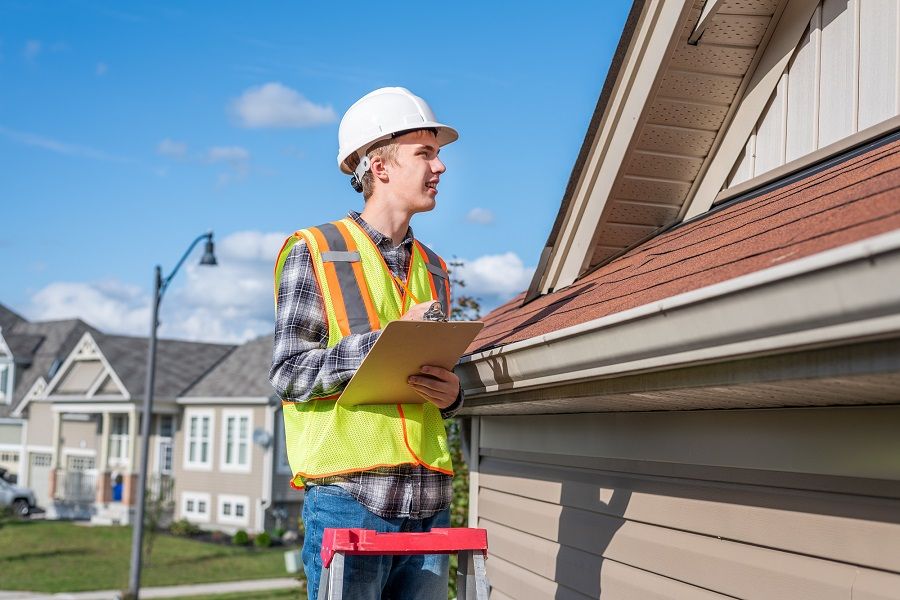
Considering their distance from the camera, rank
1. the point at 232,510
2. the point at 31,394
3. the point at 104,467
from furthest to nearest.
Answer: the point at 31,394 < the point at 104,467 < the point at 232,510

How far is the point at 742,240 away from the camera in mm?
3121

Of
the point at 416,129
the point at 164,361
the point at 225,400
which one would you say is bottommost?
the point at 225,400

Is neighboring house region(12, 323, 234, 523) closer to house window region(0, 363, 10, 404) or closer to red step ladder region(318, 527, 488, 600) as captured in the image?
house window region(0, 363, 10, 404)

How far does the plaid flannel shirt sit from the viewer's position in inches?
118

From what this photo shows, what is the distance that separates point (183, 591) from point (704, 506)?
19.1 meters

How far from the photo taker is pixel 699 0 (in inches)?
167

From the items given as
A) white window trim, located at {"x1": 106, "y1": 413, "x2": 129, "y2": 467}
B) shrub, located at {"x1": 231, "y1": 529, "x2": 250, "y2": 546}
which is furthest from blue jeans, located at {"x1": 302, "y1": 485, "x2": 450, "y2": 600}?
white window trim, located at {"x1": 106, "y1": 413, "x2": 129, "y2": 467}

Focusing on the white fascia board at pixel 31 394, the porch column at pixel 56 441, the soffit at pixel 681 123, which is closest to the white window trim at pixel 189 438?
the porch column at pixel 56 441

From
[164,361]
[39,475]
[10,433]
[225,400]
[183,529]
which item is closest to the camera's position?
[183,529]

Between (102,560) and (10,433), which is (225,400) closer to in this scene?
(102,560)

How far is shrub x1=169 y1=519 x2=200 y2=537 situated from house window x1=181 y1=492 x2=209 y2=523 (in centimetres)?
138

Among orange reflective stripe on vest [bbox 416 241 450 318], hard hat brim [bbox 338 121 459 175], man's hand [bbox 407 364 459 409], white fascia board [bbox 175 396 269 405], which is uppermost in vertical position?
hard hat brim [bbox 338 121 459 175]

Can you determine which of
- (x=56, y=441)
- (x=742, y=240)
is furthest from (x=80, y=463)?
(x=742, y=240)

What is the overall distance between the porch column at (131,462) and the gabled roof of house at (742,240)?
31445 millimetres
